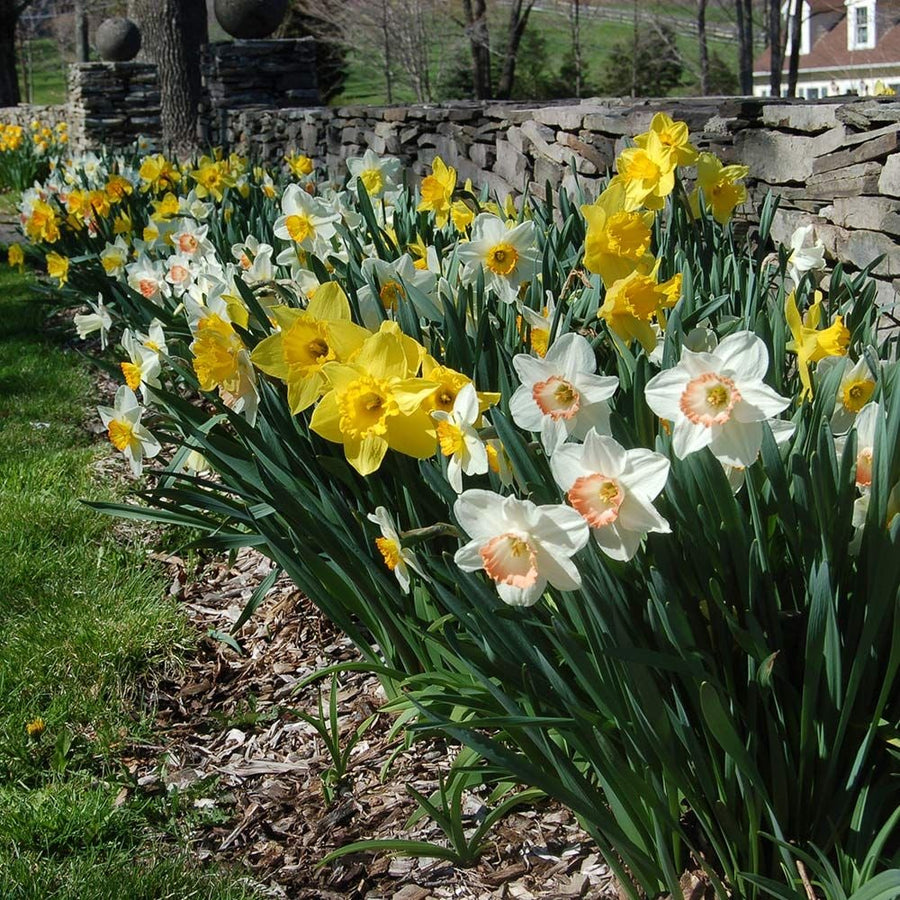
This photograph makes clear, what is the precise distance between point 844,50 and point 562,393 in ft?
117

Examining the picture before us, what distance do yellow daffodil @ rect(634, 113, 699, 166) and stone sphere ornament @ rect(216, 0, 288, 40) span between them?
31.5ft

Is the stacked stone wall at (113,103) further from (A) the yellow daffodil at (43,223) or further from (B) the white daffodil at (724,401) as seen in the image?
(B) the white daffodil at (724,401)

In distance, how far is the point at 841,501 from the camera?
4.30ft

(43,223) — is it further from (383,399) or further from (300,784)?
(383,399)

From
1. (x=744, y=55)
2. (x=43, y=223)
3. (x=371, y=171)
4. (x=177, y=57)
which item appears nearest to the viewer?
(x=371, y=171)

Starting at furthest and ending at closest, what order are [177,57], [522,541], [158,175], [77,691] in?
[177,57]
[158,175]
[77,691]
[522,541]

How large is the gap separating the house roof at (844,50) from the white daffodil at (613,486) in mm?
27049

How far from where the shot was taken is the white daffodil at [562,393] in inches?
51.6

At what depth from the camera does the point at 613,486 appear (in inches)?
46.6

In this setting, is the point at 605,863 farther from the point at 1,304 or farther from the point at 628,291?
the point at 1,304

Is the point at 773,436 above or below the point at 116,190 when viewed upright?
below

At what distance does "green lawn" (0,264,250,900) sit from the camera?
1.72 meters

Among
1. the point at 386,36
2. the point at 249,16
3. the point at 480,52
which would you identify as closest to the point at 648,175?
the point at 249,16

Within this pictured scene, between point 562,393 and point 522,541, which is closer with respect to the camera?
point 522,541
